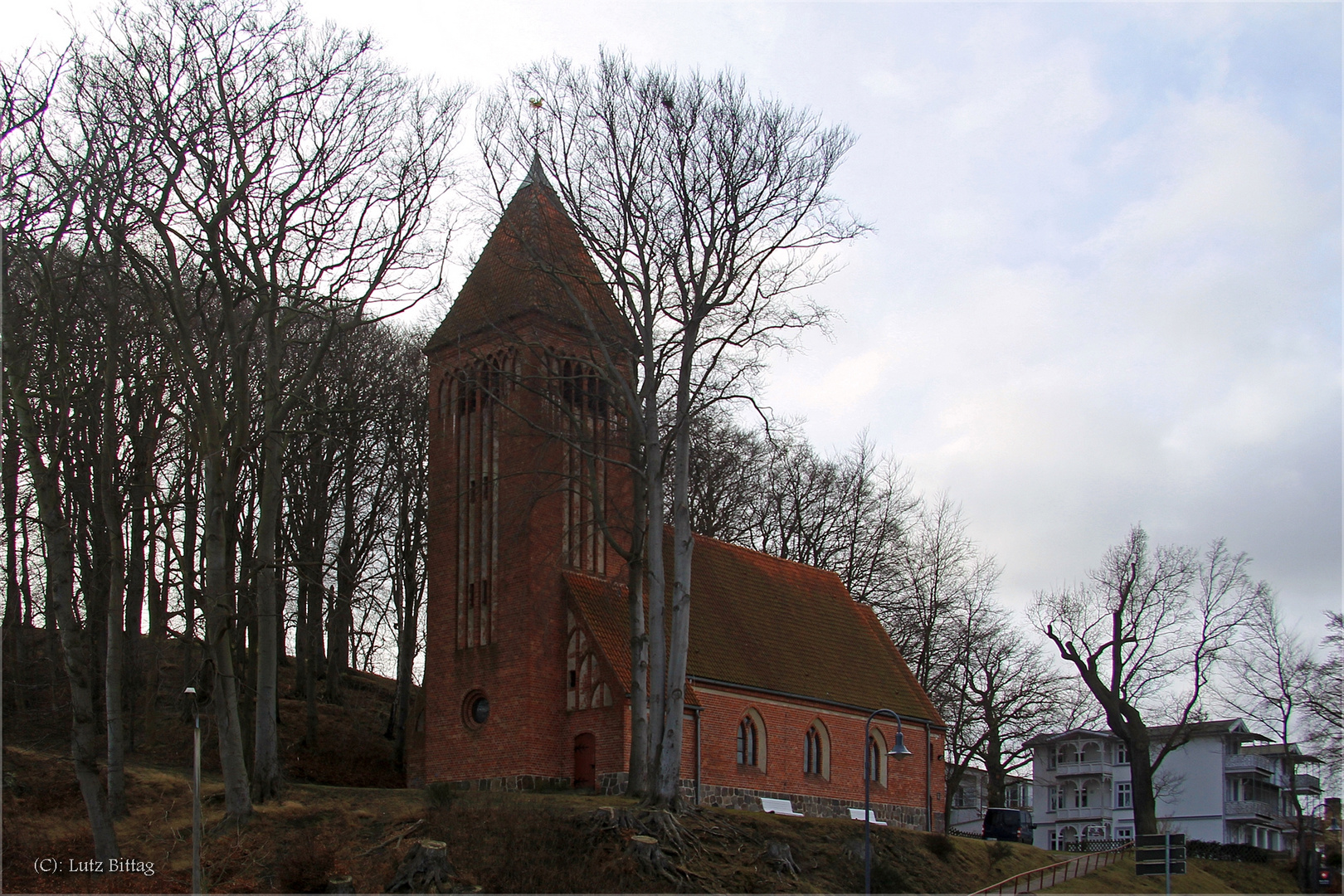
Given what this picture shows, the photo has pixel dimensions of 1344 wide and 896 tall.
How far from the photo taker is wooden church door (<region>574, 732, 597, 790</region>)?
30250 mm

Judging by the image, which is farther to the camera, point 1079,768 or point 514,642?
point 1079,768

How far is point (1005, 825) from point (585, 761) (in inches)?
634

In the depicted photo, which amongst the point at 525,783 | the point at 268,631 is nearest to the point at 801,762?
the point at 525,783

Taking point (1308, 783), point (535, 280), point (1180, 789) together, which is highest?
point (535, 280)

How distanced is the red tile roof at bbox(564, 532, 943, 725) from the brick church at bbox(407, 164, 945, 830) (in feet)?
0.30

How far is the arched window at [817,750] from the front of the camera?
34906mm

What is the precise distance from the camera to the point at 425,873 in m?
20.7

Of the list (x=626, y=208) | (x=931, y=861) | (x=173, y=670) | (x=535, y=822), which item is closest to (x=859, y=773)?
(x=931, y=861)

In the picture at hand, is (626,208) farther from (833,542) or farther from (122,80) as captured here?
(833,542)

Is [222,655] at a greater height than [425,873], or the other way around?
[222,655]

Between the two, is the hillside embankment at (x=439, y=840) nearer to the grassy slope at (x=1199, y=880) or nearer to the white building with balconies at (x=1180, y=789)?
the grassy slope at (x=1199, y=880)

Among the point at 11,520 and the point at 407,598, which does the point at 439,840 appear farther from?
the point at 407,598

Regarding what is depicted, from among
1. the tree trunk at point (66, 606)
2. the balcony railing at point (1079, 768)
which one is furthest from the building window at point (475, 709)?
the balcony railing at point (1079, 768)

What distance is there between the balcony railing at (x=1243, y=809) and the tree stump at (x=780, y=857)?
45827 mm
